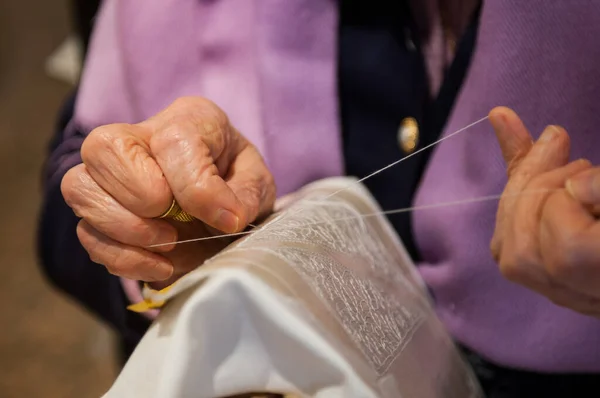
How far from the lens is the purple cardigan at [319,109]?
378mm

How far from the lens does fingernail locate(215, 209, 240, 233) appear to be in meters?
0.28

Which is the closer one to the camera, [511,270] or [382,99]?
[511,270]

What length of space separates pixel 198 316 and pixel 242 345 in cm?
2

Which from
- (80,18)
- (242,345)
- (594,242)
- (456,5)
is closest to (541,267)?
(594,242)

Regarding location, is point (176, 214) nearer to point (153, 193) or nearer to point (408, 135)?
point (153, 193)

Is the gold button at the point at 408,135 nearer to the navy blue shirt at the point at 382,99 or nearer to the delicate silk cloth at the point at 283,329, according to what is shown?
the navy blue shirt at the point at 382,99

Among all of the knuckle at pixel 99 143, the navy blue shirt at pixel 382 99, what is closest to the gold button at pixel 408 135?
the navy blue shirt at pixel 382 99

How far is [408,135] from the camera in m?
0.42

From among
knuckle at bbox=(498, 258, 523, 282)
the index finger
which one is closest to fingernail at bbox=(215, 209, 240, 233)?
the index finger

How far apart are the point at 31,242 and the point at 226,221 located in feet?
2.60

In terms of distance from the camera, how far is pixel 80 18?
0.72 metres

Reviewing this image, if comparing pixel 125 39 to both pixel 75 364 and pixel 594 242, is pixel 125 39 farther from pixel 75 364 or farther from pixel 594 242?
pixel 75 364

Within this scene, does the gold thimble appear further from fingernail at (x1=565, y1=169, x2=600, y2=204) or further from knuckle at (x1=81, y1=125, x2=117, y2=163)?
fingernail at (x1=565, y1=169, x2=600, y2=204)

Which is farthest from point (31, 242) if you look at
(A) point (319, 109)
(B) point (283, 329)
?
(B) point (283, 329)
